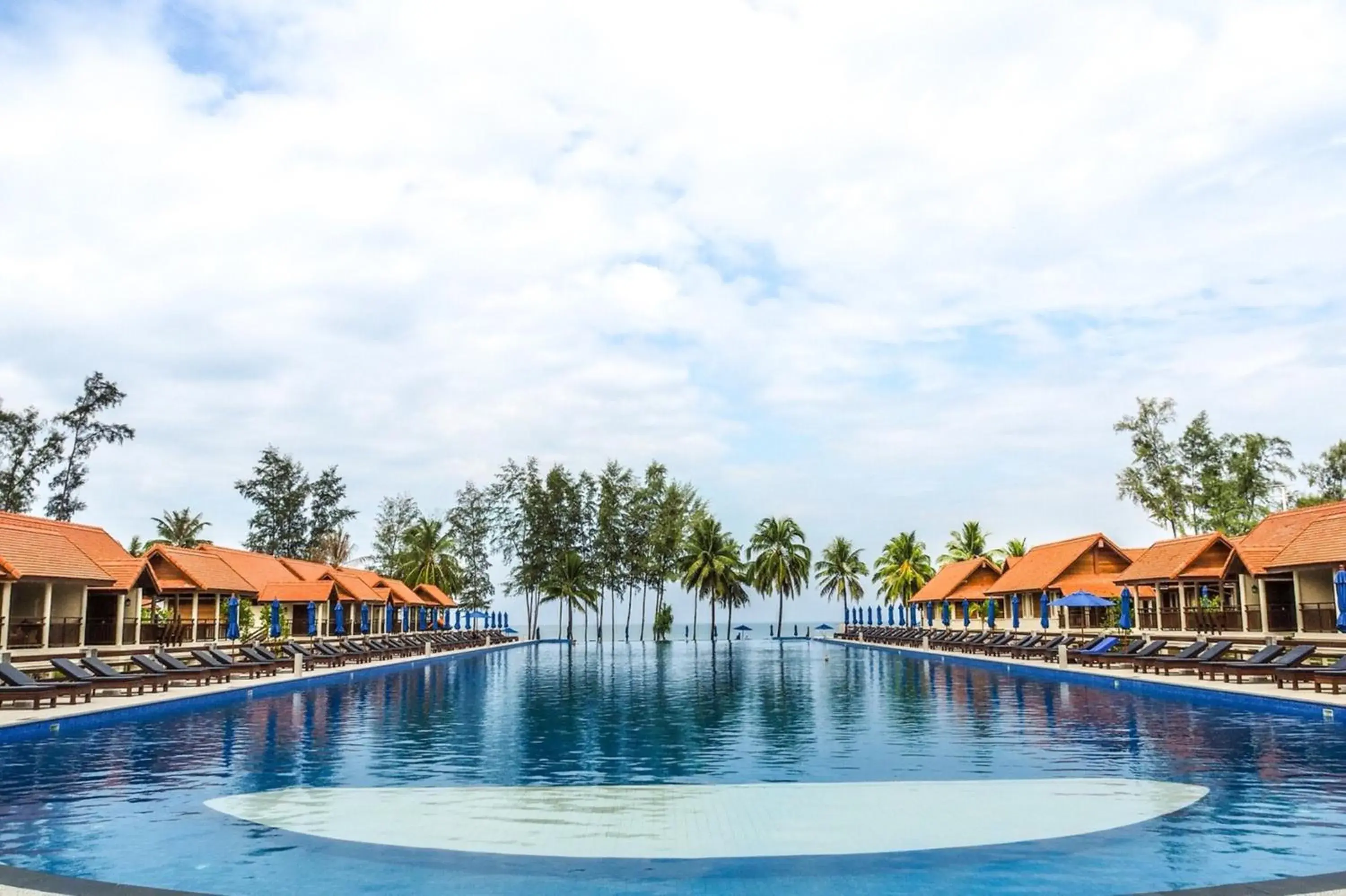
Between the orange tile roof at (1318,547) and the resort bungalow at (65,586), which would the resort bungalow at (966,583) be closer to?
the orange tile roof at (1318,547)

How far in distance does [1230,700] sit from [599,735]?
12408mm

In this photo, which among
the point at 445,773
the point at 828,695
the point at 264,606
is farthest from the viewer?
the point at 264,606

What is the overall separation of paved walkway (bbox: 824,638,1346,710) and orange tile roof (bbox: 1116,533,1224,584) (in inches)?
209

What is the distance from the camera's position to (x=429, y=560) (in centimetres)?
6656

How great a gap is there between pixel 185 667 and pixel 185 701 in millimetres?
3364

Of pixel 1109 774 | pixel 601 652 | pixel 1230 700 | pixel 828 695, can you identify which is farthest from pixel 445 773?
pixel 601 652

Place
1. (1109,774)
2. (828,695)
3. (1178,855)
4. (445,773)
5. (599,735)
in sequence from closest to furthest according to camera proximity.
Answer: (1178,855)
(1109,774)
(445,773)
(599,735)
(828,695)

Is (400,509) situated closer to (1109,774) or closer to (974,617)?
(974,617)

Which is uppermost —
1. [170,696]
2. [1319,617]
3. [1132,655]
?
[1319,617]

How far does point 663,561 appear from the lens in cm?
6719

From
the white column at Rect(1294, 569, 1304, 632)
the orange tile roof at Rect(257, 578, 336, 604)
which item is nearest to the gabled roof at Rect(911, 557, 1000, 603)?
the white column at Rect(1294, 569, 1304, 632)

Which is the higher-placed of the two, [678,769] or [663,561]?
[663,561]

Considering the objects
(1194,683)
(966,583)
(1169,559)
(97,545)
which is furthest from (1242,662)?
(97,545)

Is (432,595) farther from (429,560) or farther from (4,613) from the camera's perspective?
(4,613)
